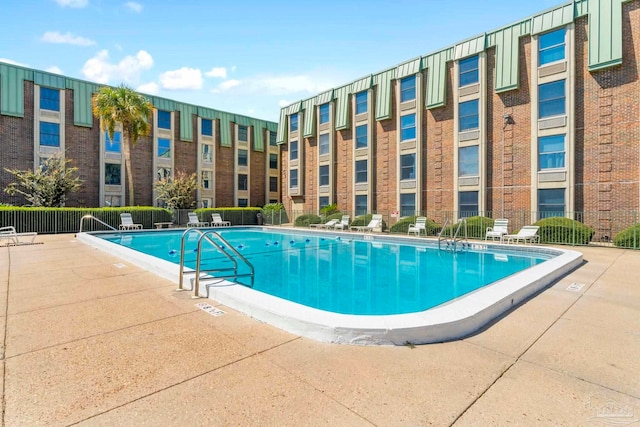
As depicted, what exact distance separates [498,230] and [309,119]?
19.0 m

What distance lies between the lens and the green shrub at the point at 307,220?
82.7ft

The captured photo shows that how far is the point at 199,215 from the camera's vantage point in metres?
26.4

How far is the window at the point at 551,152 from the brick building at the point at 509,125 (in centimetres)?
4

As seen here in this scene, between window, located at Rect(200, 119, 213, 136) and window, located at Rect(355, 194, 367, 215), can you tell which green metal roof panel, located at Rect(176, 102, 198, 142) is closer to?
window, located at Rect(200, 119, 213, 136)

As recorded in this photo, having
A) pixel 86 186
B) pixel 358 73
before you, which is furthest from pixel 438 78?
pixel 86 186

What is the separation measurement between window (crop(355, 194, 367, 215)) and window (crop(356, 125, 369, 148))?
395 centimetres

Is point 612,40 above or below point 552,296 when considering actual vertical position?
above

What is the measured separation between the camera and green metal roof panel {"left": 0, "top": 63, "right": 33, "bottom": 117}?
22312mm

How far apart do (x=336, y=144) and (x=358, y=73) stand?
5.79m

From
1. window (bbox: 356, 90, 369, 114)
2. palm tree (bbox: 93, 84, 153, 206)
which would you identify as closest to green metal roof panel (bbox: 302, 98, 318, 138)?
window (bbox: 356, 90, 369, 114)

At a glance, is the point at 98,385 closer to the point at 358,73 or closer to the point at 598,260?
the point at 598,260

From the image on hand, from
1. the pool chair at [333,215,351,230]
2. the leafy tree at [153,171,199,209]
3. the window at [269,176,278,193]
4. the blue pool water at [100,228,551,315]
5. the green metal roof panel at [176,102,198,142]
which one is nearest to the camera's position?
the blue pool water at [100,228,551,315]

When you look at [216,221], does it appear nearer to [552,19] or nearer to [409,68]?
[409,68]

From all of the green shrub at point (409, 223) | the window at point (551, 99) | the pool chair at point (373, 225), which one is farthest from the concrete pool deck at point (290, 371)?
the pool chair at point (373, 225)
